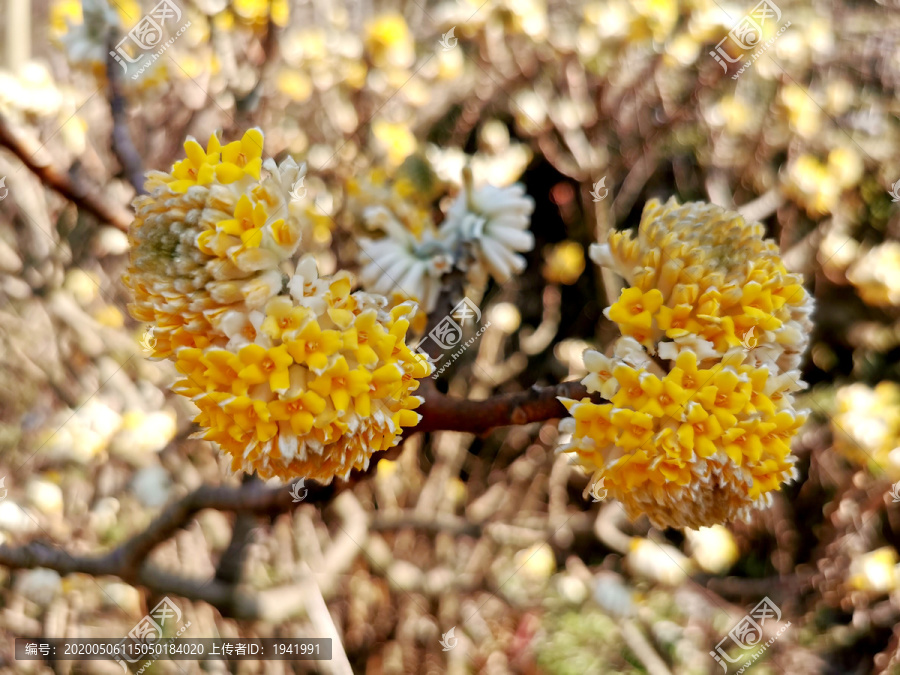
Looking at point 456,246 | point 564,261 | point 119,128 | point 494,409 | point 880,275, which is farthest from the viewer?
point 564,261

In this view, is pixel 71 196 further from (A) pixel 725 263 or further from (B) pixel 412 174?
(A) pixel 725 263

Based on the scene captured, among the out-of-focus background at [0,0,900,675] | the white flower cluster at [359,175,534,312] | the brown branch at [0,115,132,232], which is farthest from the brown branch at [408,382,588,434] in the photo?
the out-of-focus background at [0,0,900,675]

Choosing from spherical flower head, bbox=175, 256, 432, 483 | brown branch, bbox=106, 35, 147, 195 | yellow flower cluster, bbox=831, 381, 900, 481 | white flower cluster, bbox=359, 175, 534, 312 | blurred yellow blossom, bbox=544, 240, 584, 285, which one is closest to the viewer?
spherical flower head, bbox=175, 256, 432, 483

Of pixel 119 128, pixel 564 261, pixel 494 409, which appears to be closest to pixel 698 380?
pixel 494 409

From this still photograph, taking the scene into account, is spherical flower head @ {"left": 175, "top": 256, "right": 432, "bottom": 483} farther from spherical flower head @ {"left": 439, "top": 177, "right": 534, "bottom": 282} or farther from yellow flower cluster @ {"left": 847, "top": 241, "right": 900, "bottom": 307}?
yellow flower cluster @ {"left": 847, "top": 241, "right": 900, "bottom": 307}

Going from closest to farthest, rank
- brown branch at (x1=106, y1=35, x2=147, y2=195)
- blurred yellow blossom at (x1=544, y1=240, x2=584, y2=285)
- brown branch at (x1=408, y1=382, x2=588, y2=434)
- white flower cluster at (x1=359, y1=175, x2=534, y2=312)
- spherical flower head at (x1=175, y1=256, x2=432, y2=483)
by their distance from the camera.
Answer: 1. spherical flower head at (x1=175, y1=256, x2=432, y2=483)
2. brown branch at (x1=408, y1=382, x2=588, y2=434)
3. white flower cluster at (x1=359, y1=175, x2=534, y2=312)
4. brown branch at (x1=106, y1=35, x2=147, y2=195)
5. blurred yellow blossom at (x1=544, y1=240, x2=584, y2=285)

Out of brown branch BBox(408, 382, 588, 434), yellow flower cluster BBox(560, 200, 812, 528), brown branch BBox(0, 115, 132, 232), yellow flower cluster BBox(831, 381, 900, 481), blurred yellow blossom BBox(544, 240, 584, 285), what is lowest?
yellow flower cluster BBox(831, 381, 900, 481)

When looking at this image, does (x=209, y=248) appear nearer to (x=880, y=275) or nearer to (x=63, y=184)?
(x=63, y=184)
